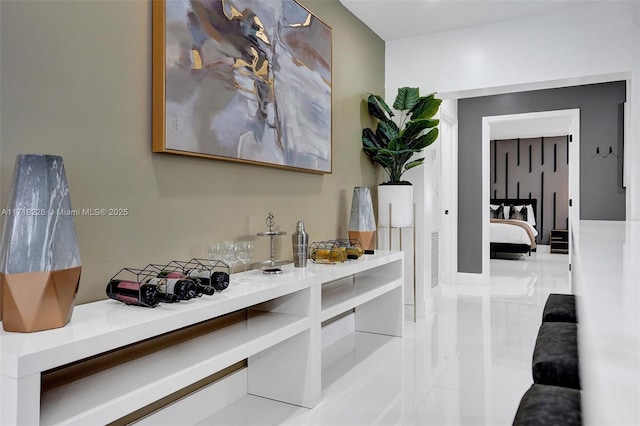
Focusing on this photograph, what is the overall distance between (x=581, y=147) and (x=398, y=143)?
331 cm

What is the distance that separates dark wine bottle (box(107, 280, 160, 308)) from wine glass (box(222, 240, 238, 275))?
588 mm

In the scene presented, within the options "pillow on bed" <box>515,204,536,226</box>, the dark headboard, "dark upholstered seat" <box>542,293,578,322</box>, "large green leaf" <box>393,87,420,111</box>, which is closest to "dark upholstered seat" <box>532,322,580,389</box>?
"dark upholstered seat" <box>542,293,578,322</box>

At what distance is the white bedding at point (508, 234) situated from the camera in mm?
8164

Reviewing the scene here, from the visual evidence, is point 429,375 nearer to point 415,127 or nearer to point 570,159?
point 415,127

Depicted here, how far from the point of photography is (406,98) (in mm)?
4145

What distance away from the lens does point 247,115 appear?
2.50 meters

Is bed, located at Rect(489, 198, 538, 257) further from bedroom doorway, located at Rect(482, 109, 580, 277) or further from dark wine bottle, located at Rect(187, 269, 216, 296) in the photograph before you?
dark wine bottle, located at Rect(187, 269, 216, 296)

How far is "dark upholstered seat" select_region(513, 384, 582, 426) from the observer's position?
0.78m

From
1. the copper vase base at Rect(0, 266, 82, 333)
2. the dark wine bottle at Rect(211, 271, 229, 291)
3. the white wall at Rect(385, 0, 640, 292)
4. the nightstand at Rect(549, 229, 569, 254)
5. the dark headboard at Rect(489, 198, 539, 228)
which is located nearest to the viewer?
the copper vase base at Rect(0, 266, 82, 333)

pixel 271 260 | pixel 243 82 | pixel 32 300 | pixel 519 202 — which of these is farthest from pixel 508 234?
pixel 32 300

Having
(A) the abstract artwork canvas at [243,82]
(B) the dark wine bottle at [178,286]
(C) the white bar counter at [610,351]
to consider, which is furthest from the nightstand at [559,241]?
(C) the white bar counter at [610,351]

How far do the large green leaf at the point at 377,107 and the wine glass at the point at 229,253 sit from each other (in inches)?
89.2

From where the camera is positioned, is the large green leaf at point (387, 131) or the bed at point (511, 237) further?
the bed at point (511, 237)

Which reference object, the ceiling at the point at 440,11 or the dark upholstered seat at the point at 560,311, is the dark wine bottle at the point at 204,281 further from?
the ceiling at the point at 440,11
